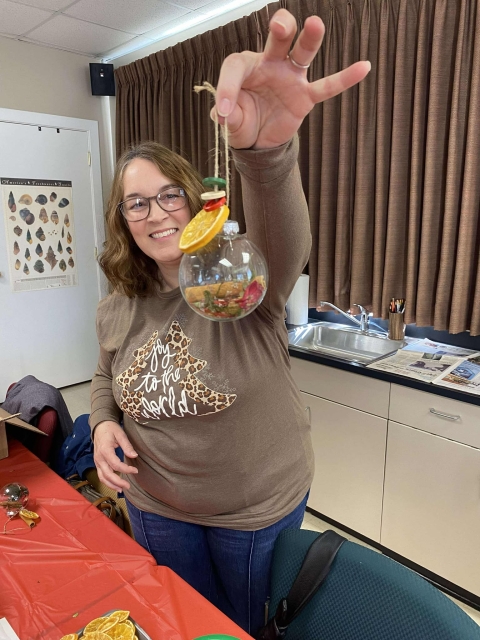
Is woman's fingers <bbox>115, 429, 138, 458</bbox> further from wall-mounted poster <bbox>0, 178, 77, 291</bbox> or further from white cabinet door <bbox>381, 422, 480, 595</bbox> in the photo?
wall-mounted poster <bbox>0, 178, 77, 291</bbox>

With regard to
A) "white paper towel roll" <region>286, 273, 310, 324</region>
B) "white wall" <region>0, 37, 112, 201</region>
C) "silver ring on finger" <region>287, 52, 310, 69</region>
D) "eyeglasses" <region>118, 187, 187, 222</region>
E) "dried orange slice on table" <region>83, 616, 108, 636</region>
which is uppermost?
"white wall" <region>0, 37, 112, 201</region>

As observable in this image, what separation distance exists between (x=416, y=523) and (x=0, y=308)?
10.1ft

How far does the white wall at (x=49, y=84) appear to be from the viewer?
330cm

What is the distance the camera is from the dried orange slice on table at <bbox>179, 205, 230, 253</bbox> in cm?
57

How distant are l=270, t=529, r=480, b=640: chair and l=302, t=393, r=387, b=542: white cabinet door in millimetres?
1100

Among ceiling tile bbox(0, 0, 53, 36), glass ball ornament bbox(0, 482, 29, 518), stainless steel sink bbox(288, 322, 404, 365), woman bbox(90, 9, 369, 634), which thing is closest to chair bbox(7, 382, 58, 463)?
glass ball ornament bbox(0, 482, 29, 518)

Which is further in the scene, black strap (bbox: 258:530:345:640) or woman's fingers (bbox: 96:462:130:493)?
woman's fingers (bbox: 96:462:130:493)

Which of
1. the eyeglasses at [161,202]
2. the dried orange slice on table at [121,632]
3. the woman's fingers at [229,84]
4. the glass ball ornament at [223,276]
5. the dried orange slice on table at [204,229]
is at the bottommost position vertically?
the dried orange slice on table at [121,632]

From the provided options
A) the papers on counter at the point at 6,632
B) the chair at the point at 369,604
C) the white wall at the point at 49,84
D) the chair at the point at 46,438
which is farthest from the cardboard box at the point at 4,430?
the white wall at the point at 49,84

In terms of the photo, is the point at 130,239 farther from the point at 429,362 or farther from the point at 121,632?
the point at 429,362

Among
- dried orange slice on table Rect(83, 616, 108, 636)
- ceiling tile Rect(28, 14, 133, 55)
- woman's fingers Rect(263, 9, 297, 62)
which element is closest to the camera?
woman's fingers Rect(263, 9, 297, 62)

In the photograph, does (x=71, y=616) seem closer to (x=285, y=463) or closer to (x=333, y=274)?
(x=285, y=463)

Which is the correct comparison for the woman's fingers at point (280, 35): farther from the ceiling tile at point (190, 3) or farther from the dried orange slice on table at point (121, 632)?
the ceiling tile at point (190, 3)

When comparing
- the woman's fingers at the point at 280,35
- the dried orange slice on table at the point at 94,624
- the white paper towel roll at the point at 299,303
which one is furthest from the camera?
the white paper towel roll at the point at 299,303
